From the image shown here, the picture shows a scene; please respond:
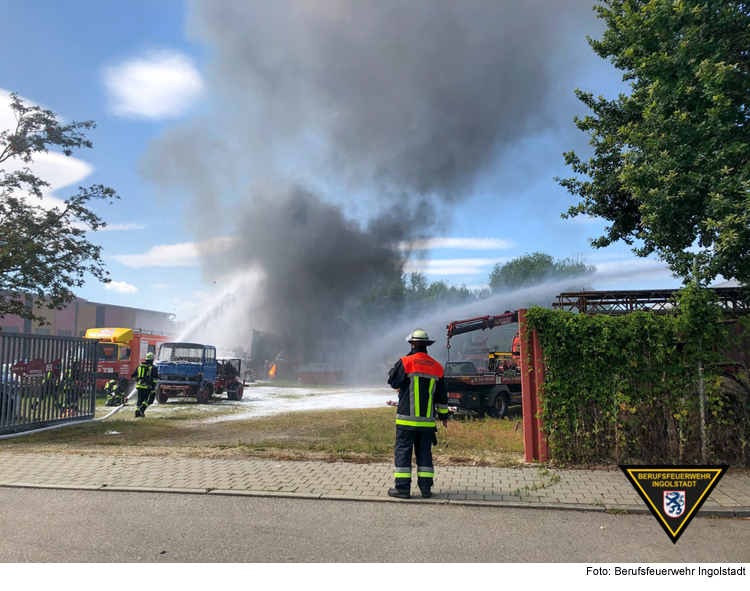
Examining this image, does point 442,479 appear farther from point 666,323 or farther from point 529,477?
point 666,323

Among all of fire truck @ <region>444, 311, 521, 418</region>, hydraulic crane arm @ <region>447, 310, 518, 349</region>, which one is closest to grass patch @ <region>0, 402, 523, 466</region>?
fire truck @ <region>444, 311, 521, 418</region>

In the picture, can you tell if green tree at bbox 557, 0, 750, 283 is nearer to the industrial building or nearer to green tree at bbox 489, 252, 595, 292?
the industrial building

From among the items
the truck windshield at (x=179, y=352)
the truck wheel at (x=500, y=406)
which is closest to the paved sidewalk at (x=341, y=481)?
the truck wheel at (x=500, y=406)

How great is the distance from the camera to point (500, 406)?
13.0 metres

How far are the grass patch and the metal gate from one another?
552mm

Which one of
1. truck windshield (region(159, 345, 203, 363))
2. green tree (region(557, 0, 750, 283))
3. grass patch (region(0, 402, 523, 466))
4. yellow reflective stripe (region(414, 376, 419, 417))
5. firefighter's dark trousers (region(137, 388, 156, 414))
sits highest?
green tree (region(557, 0, 750, 283))

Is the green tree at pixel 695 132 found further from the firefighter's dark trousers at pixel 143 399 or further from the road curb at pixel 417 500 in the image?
the firefighter's dark trousers at pixel 143 399

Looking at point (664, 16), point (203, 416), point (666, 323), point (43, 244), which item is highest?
point (664, 16)

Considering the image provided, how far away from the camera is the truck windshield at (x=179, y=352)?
57.5ft

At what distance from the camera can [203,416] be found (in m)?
13.3

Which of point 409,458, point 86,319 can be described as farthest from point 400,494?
point 86,319

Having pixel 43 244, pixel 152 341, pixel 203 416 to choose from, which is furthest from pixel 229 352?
pixel 203 416

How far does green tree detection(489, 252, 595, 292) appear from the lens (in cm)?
7338
